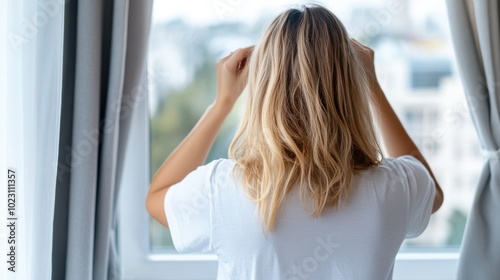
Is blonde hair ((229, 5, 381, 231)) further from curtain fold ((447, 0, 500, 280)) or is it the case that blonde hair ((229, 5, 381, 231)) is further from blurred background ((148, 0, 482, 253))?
blurred background ((148, 0, 482, 253))

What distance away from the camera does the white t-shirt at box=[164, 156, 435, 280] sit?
122cm

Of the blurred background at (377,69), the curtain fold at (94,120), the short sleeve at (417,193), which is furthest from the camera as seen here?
the blurred background at (377,69)

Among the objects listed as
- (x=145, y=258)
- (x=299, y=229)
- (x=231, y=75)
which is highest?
(x=231, y=75)

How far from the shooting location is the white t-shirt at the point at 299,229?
122cm

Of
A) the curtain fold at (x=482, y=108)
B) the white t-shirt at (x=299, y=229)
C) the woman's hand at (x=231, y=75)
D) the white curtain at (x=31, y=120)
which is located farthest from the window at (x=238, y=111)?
the white t-shirt at (x=299, y=229)

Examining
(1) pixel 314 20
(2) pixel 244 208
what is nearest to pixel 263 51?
(1) pixel 314 20

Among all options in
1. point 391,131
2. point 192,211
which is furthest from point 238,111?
point 192,211

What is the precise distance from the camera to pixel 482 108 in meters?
1.64

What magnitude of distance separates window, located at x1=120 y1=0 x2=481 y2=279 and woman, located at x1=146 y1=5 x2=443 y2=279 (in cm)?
57

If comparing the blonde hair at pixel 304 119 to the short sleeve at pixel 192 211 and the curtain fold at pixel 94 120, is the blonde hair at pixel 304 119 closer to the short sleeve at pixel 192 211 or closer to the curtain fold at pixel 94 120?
the short sleeve at pixel 192 211

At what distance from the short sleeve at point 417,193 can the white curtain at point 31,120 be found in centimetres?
74

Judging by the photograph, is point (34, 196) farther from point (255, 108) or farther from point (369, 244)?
point (369, 244)

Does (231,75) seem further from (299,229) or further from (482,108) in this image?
(482,108)

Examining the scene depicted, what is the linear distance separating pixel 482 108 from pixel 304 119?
0.62m
